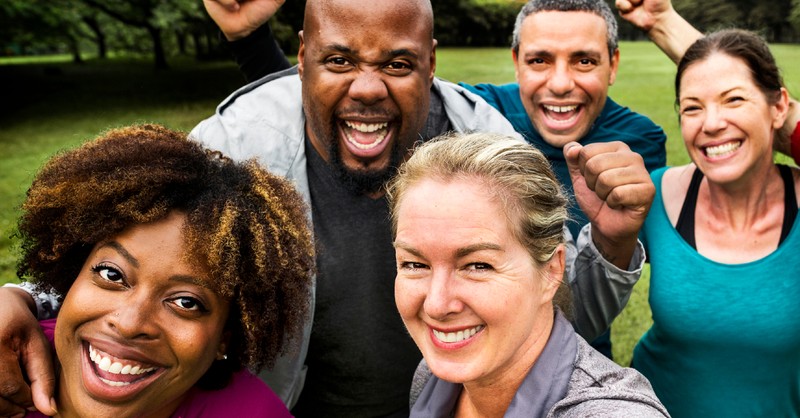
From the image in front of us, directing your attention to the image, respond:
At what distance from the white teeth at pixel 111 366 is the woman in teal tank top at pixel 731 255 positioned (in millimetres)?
2226

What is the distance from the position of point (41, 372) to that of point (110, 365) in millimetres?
311

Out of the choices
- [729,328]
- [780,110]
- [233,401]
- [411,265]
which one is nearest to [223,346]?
[233,401]

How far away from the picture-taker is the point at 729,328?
303 cm

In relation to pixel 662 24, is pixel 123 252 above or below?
below

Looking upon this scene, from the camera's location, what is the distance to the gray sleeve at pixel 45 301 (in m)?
2.75

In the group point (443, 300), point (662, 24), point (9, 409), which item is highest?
point (662, 24)

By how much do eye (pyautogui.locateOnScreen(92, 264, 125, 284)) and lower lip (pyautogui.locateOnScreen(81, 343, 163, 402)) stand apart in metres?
0.25

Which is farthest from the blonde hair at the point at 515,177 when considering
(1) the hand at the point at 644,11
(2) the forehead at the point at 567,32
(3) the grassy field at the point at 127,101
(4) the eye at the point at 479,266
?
(3) the grassy field at the point at 127,101

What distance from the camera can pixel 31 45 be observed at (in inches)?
677

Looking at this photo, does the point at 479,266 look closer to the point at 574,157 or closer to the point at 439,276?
the point at 439,276

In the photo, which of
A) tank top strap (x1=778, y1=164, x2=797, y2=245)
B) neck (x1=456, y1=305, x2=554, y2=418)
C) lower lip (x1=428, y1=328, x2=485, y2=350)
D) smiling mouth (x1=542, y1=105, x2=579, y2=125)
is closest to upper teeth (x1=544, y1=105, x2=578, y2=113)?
smiling mouth (x1=542, y1=105, x2=579, y2=125)

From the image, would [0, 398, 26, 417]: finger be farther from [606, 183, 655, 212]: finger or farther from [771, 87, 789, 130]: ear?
[771, 87, 789, 130]: ear

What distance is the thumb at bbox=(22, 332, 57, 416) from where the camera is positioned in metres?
2.37

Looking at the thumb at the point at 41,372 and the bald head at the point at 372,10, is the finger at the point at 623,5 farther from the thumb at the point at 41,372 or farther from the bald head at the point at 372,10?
the thumb at the point at 41,372
